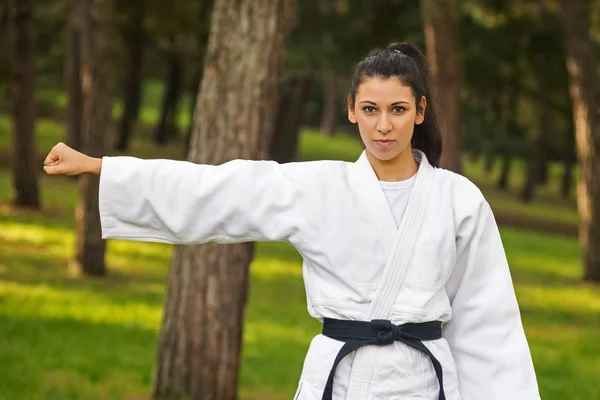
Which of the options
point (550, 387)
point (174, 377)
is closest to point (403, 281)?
point (174, 377)

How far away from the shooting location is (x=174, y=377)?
692 cm

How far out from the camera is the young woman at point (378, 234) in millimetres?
3502

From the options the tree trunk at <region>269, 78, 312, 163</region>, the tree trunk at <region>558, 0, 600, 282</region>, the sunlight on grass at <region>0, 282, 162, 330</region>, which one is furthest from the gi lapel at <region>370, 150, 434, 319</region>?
the tree trunk at <region>269, 78, 312, 163</region>

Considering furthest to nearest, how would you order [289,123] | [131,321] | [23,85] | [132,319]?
[289,123], [23,85], [132,319], [131,321]

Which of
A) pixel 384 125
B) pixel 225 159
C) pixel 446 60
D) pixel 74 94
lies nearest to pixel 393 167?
pixel 384 125

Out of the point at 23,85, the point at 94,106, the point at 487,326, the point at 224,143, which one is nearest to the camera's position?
the point at 487,326

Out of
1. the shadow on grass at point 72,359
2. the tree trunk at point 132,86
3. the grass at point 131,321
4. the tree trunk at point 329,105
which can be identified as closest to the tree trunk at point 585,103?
the grass at point 131,321

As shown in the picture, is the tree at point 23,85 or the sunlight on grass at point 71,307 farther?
the tree at point 23,85

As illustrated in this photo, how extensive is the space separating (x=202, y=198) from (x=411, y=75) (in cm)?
84

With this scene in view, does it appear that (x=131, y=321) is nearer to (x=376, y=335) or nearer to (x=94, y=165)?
(x=94, y=165)

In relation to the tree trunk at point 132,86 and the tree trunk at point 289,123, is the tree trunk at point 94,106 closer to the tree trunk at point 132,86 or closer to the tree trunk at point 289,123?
the tree trunk at point 289,123

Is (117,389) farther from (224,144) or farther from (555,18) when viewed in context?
(555,18)

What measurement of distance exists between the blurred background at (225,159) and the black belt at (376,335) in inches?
37.7

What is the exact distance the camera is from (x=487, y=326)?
3693 millimetres
